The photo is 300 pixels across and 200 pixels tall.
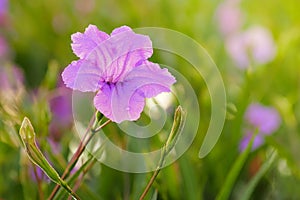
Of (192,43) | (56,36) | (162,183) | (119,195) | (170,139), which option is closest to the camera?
(170,139)

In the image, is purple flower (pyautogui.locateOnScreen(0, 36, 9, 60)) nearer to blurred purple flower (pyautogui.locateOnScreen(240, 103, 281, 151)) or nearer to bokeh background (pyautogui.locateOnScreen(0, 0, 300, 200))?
bokeh background (pyautogui.locateOnScreen(0, 0, 300, 200))

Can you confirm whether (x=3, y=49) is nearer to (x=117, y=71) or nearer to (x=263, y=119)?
(x=263, y=119)

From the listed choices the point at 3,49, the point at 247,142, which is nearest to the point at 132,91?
the point at 247,142

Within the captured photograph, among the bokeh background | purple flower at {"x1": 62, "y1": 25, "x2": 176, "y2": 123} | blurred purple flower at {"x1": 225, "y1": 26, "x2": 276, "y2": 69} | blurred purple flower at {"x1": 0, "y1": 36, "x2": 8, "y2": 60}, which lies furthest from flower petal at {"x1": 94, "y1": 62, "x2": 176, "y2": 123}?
blurred purple flower at {"x1": 0, "y1": 36, "x2": 8, "y2": 60}

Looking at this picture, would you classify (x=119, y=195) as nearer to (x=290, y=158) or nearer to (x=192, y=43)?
(x=290, y=158)

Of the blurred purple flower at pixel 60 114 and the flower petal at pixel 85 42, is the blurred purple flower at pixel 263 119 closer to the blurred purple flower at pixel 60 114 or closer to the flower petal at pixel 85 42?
the blurred purple flower at pixel 60 114

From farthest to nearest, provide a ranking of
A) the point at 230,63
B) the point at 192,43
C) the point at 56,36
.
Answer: the point at 56,36, the point at 230,63, the point at 192,43

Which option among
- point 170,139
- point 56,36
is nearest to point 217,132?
point 170,139
